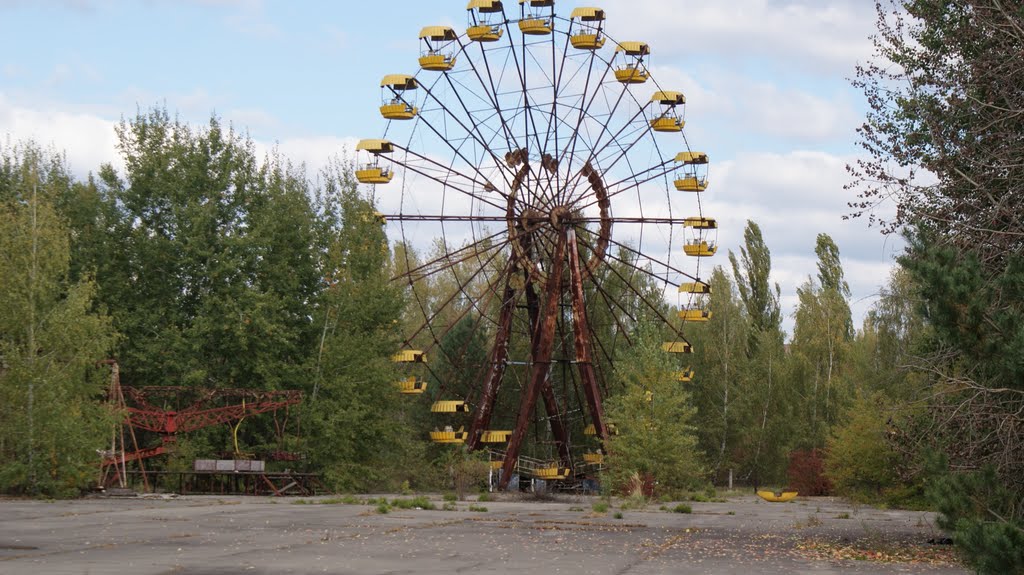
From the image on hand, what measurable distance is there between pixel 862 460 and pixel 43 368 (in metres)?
21.9

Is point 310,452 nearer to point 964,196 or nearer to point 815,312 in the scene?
point 964,196

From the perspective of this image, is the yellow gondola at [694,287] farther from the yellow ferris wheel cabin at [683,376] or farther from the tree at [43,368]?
the tree at [43,368]

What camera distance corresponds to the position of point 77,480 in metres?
27.7

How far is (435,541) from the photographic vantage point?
18.4 meters

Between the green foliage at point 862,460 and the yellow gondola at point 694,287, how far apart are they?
810 cm

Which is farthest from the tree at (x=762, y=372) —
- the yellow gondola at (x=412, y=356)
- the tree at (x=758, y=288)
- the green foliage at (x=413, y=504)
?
the green foliage at (x=413, y=504)

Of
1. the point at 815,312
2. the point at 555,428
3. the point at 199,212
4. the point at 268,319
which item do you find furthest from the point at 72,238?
the point at 815,312

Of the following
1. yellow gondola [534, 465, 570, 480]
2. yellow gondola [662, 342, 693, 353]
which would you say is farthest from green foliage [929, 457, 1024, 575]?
yellow gondola [662, 342, 693, 353]

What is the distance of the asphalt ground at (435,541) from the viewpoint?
47.9ft

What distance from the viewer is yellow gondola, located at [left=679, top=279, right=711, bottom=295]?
3941 cm

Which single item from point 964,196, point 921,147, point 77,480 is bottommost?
point 77,480

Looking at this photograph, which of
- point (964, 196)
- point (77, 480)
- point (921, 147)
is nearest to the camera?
point (964, 196)

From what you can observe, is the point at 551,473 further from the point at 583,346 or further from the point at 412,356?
the point at 412,356

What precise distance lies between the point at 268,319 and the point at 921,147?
87.0ft
